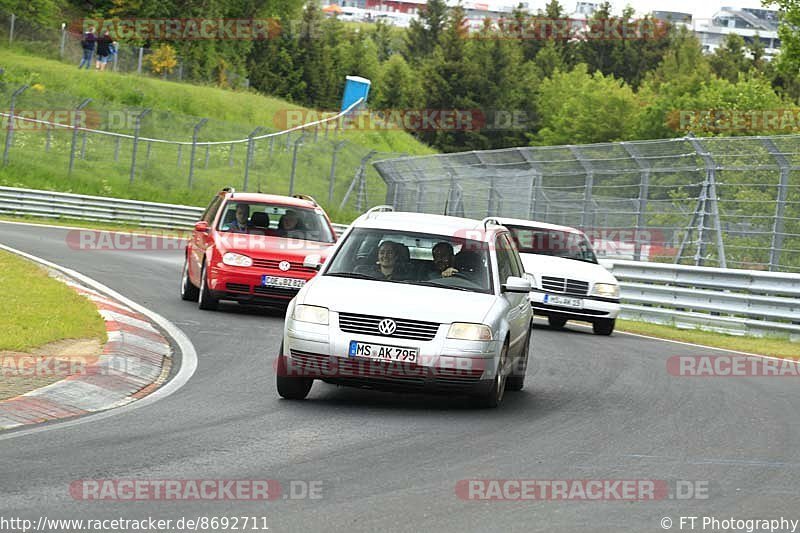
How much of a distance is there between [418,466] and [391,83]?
108549mm

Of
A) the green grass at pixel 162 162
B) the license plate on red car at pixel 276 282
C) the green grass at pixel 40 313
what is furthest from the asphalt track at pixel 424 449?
the green grass at pixel 162 162

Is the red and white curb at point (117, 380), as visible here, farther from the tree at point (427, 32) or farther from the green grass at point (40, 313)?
the tree at point (427, 32)

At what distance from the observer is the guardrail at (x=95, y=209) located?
37.6 m

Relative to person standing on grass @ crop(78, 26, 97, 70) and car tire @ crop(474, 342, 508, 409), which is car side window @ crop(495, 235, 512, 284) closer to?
car tire @ crop(474, 342, 508, 409)

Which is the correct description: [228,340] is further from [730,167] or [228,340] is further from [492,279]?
[730,167]

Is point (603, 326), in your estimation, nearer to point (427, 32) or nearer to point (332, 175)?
point (332, 175)

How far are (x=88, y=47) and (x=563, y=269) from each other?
154ft

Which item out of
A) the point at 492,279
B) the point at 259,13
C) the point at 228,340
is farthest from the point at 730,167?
the point at 259,13

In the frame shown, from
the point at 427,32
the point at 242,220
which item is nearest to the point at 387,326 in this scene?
the point at 242,220

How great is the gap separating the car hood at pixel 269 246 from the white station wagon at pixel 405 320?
19.5ft

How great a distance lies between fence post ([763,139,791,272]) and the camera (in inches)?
826

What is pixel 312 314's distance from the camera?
9820mm

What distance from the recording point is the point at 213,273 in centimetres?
1678

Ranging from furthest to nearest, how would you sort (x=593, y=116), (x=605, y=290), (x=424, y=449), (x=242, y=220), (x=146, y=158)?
(x=593, y=116) < (x=146, y=158) < (x=605, y=290) < (x=242, y=220) < (x=424, y=449)
